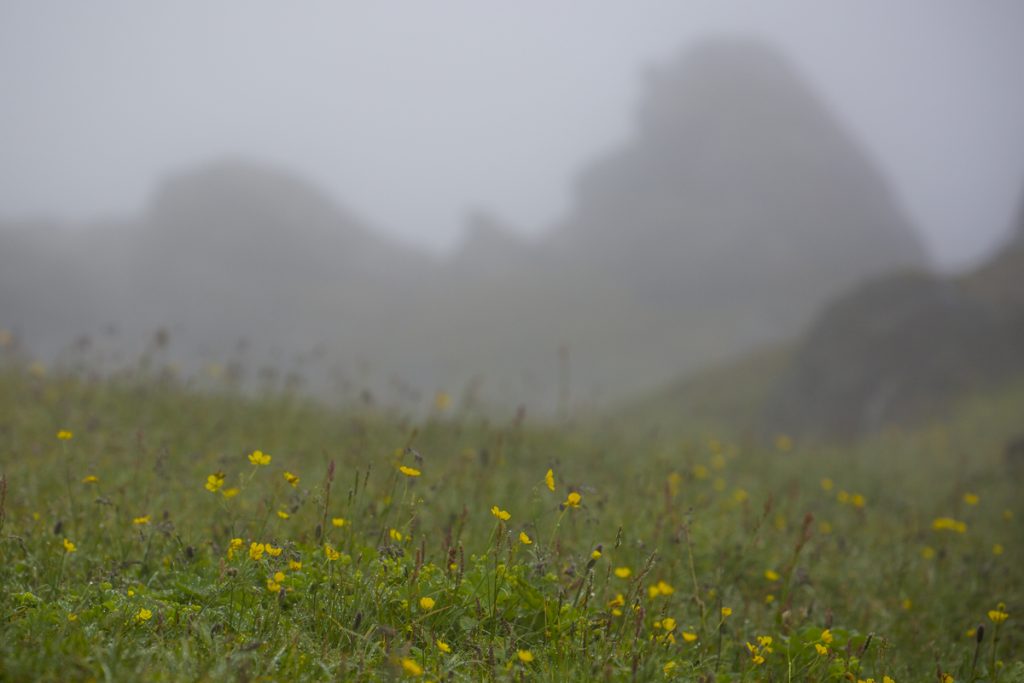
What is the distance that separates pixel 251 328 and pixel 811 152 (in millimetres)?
57419

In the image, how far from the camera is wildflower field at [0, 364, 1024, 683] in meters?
2.33

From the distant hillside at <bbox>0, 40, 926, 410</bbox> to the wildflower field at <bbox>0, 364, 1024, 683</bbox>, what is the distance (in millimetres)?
27991

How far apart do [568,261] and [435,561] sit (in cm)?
6038

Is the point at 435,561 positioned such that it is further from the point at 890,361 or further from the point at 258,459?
the point at 890,361

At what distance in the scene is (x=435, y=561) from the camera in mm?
3156

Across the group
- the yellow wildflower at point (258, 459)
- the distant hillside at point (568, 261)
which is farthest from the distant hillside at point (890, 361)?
the distant hillside at point (568, 261)

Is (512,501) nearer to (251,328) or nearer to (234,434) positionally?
(234,434)

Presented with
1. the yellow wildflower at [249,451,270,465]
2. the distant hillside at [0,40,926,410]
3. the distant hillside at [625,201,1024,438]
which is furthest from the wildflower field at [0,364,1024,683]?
the distant hillside at [0,40,926,410]

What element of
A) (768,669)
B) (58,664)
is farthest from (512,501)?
(58,664)

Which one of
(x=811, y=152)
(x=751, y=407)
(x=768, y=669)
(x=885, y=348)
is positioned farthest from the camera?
(x=811, y=152)

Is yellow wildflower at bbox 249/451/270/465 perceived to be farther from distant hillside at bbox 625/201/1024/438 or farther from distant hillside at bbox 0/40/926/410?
distant hillside at bbox 0/40/926/410

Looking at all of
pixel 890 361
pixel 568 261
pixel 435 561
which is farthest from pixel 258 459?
pixel 568 261

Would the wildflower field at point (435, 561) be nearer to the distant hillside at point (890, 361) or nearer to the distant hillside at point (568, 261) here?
the distant hillside at point (890, 361)

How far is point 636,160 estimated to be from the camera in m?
73.6
